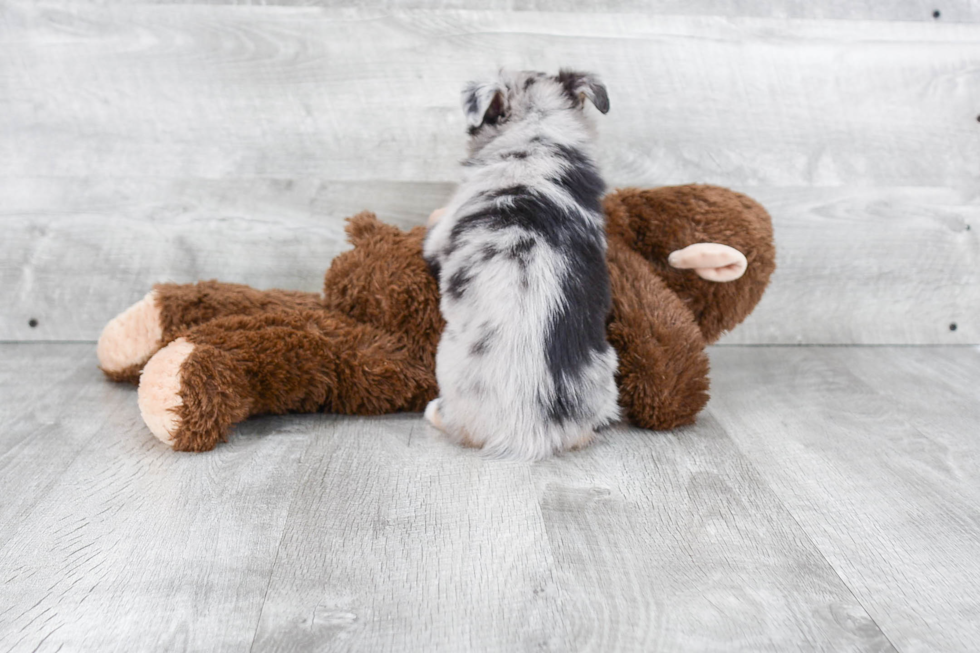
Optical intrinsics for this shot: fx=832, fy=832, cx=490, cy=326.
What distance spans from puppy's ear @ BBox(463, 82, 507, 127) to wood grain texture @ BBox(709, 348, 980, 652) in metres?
0.94

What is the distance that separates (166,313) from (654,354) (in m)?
1.21

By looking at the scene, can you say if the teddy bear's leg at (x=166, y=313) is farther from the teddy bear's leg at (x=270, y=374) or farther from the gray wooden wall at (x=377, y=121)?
the gray wooden wall at (x=377, y=121)

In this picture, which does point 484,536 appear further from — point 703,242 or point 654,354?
point 703,242

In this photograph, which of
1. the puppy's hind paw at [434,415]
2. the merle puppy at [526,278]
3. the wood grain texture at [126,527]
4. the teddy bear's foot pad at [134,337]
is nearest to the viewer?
the wood grain texture at [126,527]

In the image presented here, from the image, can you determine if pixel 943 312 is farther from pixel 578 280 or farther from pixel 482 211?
pixel 482 211

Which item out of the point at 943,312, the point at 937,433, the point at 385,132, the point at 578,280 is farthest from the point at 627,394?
the point at 943,312

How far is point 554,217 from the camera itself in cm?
174

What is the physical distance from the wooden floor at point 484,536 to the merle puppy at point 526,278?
12 centimetres

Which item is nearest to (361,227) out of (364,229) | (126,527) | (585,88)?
(364,229)

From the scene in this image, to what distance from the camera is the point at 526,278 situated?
1.68 m

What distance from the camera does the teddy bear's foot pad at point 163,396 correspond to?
69.5 inches

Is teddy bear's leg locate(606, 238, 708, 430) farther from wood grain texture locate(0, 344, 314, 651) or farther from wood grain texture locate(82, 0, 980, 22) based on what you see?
wood grain texture locate(82, 0, 980, 22)

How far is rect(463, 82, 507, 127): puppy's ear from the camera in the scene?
1.78 m

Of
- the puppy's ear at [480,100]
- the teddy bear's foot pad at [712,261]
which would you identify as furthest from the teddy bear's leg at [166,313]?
the teddy bear's foot pad at [712,261]
